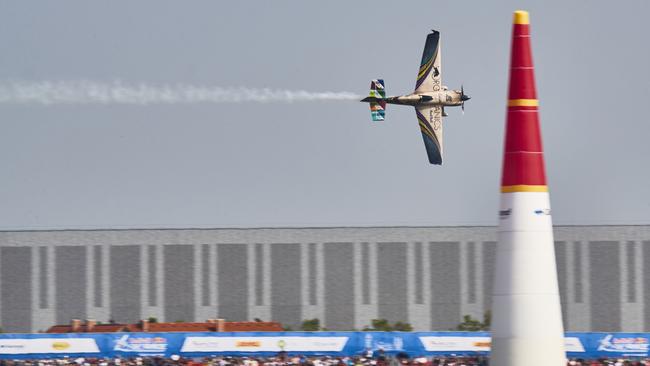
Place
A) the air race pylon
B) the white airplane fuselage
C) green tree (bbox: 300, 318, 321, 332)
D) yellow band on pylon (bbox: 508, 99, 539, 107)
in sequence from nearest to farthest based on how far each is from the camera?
1. the air race pylon
2. yellow band on pylon (bbox: 508, 99, 539, 107)
3. the white airplane fuselage
4. green tree (bbox: 300, 318, 321, 332)

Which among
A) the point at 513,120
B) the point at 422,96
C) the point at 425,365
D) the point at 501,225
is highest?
the point at 422,96

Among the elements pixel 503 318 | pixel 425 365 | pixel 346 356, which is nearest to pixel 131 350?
pixel 346 356

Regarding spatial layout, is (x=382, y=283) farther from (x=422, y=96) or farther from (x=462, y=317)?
(x=422, y=96)

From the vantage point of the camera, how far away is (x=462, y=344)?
98.6 ft

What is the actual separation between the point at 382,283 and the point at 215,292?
11212 mm

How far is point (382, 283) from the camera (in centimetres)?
7712

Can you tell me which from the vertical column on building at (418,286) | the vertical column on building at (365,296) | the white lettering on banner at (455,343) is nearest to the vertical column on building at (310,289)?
the vertical column on building at (365,296)

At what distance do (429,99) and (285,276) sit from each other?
4039 cm

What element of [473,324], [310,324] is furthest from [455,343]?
[310,324]

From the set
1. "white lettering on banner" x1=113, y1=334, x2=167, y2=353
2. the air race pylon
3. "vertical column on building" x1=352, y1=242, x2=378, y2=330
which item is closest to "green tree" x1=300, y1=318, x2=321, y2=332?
"vertical column on building" x1=352, y1=242, x2=378, y2=330

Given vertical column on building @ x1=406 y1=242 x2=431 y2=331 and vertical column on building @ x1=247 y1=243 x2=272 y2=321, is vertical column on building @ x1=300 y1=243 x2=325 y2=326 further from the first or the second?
vertical column on building @ x1=406 y1=242 x2=431 y2=331

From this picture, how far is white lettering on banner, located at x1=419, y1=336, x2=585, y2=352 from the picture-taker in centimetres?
2986

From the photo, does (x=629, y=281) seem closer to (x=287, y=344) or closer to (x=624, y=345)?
(x=624, y=345)

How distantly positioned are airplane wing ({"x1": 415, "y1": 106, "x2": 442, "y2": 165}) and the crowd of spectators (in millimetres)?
11627
